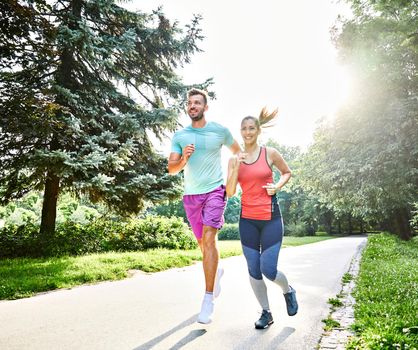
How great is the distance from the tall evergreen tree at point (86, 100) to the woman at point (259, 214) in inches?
268

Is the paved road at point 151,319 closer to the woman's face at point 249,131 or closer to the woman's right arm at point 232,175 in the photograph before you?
the woman's right arm at point 232,175

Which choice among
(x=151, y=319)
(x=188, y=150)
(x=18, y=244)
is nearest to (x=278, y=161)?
(x=188, y=150)

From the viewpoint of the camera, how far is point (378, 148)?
18188 mm

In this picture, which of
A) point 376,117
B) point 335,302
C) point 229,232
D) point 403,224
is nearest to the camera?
point 335,302

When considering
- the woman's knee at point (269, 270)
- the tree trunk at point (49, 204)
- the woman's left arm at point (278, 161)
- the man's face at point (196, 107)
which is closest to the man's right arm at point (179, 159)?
the man's face at point (196, 107)

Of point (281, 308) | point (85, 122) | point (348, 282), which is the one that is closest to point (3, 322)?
point (281, 308)

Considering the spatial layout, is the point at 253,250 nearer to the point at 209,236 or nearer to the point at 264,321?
the point at 209,236

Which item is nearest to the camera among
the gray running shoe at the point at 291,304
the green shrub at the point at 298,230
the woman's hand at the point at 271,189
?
the woman's hand at the point at 271,189

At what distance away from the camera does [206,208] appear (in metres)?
4.21

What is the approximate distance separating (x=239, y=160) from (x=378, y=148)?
16.3 m

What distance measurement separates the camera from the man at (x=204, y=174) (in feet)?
13.7

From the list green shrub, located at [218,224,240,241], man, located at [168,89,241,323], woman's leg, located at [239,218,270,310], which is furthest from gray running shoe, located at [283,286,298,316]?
green shrub, located at [218,224,240,241]

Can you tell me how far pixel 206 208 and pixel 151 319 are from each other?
1326 millimetres

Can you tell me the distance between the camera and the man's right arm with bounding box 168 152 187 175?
4201 mm
